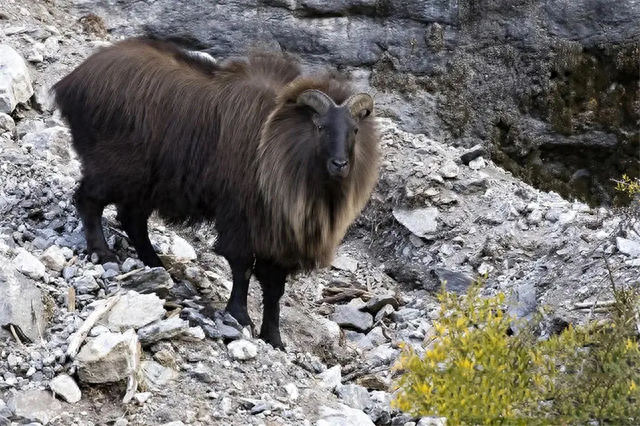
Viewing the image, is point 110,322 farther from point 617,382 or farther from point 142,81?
point 617,382

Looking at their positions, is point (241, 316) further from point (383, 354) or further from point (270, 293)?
point (383, 354)

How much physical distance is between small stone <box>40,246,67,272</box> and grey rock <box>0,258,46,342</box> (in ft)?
2.42

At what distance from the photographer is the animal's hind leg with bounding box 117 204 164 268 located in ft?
26.1

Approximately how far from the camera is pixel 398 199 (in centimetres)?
1039

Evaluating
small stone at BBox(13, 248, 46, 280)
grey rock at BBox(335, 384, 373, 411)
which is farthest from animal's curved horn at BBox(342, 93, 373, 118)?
small stone at BBox(13, 248, 46, 280)

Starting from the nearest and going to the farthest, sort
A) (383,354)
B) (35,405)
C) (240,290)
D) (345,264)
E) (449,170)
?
(35,405) < (240,290) < (383,354) < (345,264) < (449,170)

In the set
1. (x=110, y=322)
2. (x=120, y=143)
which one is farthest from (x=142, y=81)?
(x=110, y=322)

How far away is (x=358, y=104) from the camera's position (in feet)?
23.4

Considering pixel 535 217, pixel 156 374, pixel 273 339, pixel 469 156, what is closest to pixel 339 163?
pixel 273 339

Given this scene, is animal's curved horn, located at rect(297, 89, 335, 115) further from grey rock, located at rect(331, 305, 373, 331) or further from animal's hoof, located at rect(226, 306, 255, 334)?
grey rock, located at rect(331, 305, 373, 331)

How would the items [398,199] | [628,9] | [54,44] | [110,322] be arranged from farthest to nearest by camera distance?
[628,9], [54,44], [398,199], [110,322]

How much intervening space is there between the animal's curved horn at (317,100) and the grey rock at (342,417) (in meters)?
2.06

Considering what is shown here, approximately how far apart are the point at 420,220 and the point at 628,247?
8.76 feet

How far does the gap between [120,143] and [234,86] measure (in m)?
0.98
